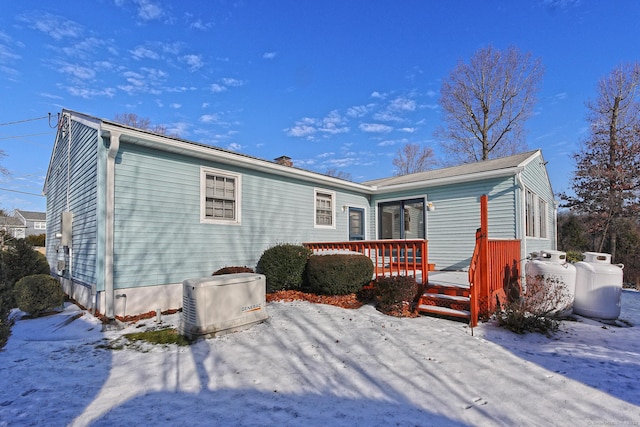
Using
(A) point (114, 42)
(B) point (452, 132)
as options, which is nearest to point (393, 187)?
(A) point (114, 42)

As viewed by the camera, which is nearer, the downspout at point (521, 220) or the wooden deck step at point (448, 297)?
the wooden deck step at point (448, 297)

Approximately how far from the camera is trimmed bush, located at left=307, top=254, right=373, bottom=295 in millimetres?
6301

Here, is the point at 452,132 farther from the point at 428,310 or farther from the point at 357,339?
the point at 357,339

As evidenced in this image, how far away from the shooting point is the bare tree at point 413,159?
2673 centimetres

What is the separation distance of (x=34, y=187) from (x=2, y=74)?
1797 centimetres

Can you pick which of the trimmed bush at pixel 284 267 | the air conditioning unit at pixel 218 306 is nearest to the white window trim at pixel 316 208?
the trimmed bush at pixel 284 267

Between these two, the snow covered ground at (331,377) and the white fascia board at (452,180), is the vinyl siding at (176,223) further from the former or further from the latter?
the white fascia board at (452,180)

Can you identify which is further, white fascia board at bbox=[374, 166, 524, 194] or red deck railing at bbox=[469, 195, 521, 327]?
white fascia board at bbox=[374, 166, 524, 194]

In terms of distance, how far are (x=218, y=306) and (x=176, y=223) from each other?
259 cm

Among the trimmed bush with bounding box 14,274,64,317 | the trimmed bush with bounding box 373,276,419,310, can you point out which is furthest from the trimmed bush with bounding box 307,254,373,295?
the trimmed bush with bounding box 14,274,64,317

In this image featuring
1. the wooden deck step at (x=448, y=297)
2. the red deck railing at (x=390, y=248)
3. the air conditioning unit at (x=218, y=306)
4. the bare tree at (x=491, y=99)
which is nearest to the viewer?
the air conditioning unit at (x=218, y=306)

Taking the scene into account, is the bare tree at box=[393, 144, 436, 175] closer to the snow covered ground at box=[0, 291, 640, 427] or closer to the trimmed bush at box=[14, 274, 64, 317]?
the snow covered ground at box=[0, 291, 640, 427]

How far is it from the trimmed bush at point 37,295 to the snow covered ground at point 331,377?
1.09 metres

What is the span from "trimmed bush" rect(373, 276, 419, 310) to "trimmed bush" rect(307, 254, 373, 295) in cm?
65
